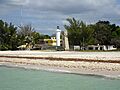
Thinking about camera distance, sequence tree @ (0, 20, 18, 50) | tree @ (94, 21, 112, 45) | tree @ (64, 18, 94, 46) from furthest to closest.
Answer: tree @ (94, 21, 112, 45)
tree @ (64, 18, 94, 46)
tree @ (0, 20, 18, 50)

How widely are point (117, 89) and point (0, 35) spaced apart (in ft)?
319

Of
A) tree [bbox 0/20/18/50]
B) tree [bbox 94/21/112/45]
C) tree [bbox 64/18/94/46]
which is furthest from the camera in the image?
tree [bbox 94/21/112/45]

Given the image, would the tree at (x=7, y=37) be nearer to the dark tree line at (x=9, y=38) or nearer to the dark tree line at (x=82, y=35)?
the dark tree line at (x=9, y=38)

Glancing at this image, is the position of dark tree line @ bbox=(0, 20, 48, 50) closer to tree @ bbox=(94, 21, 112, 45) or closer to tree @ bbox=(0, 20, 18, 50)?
tree @ bbox=(0, 20, 18, 50)

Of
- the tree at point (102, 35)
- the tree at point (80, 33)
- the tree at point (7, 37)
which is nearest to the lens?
the tree at point (7, 37)

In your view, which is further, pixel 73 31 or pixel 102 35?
pixel 102 35

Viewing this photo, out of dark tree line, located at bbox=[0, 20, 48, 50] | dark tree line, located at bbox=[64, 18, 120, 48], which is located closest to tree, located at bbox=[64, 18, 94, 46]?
dark tree line, located at bbox=[64, 18, 120, 48]

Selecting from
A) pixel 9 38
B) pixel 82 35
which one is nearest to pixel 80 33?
pixel 82 35

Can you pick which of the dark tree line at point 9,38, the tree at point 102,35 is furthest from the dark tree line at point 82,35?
the dark tree line at point 9,38

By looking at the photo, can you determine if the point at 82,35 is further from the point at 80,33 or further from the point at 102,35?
the point at 102,35

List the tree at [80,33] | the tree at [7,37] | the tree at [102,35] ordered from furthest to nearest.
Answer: the tree at [102,35], the tree at [80,33], the tree at [7,37]

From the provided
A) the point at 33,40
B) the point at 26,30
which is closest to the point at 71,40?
the point at 33,40

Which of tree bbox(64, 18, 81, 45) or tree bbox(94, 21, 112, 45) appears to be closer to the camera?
tree bbox(64, 18, 81, 45)

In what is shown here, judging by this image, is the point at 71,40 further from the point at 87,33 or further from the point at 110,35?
the point at 110,35
